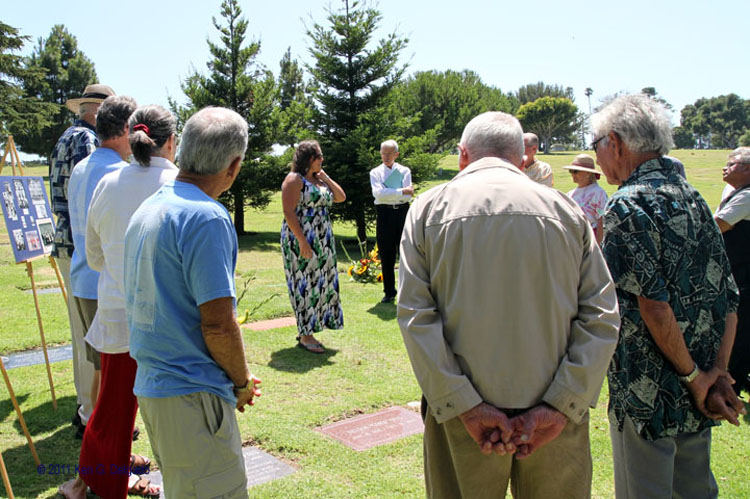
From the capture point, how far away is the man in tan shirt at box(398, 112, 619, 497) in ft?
6.93

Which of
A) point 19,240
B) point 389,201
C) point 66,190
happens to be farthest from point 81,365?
point 389,201

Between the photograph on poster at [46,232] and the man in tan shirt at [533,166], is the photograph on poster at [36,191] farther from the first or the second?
the man in tan shirt at [533,166]

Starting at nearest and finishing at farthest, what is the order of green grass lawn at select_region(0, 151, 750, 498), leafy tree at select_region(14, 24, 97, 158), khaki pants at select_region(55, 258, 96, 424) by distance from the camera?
green grass lawn at select_region(0, 151, 750, 498), khaki pants at select_region(55, 258, 96, 424), leafy tree at select_region(14, 24, 97, 158)

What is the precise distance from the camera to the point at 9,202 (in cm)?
438

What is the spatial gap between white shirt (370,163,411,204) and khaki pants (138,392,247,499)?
21.8ft

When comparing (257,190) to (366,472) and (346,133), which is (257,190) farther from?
(366,472)

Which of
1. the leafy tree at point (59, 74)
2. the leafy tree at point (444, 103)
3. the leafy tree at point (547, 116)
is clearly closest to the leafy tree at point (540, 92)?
the leafy tree at point (547, 116)

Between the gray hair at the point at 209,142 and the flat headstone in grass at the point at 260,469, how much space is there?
201 centimetres

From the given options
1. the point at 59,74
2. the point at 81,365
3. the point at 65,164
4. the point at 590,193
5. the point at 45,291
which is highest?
the point at 59,74

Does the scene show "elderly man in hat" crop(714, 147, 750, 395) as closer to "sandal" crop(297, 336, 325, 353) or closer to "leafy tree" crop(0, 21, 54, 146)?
"sandal" crop(297, 336, 325, 353)

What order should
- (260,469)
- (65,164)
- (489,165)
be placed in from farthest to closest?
1. (65,164)
2. (260,469)
3. (489,165)

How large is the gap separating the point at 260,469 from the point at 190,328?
5.92 ft

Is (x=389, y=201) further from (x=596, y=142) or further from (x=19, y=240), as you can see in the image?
(x=596, y=142)

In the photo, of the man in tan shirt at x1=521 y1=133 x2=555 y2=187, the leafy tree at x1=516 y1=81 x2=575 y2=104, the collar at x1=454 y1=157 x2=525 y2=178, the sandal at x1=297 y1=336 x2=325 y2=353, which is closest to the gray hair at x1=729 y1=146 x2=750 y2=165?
the man in tan shirt at x1=521 y1=133 x2=555 y2=187
